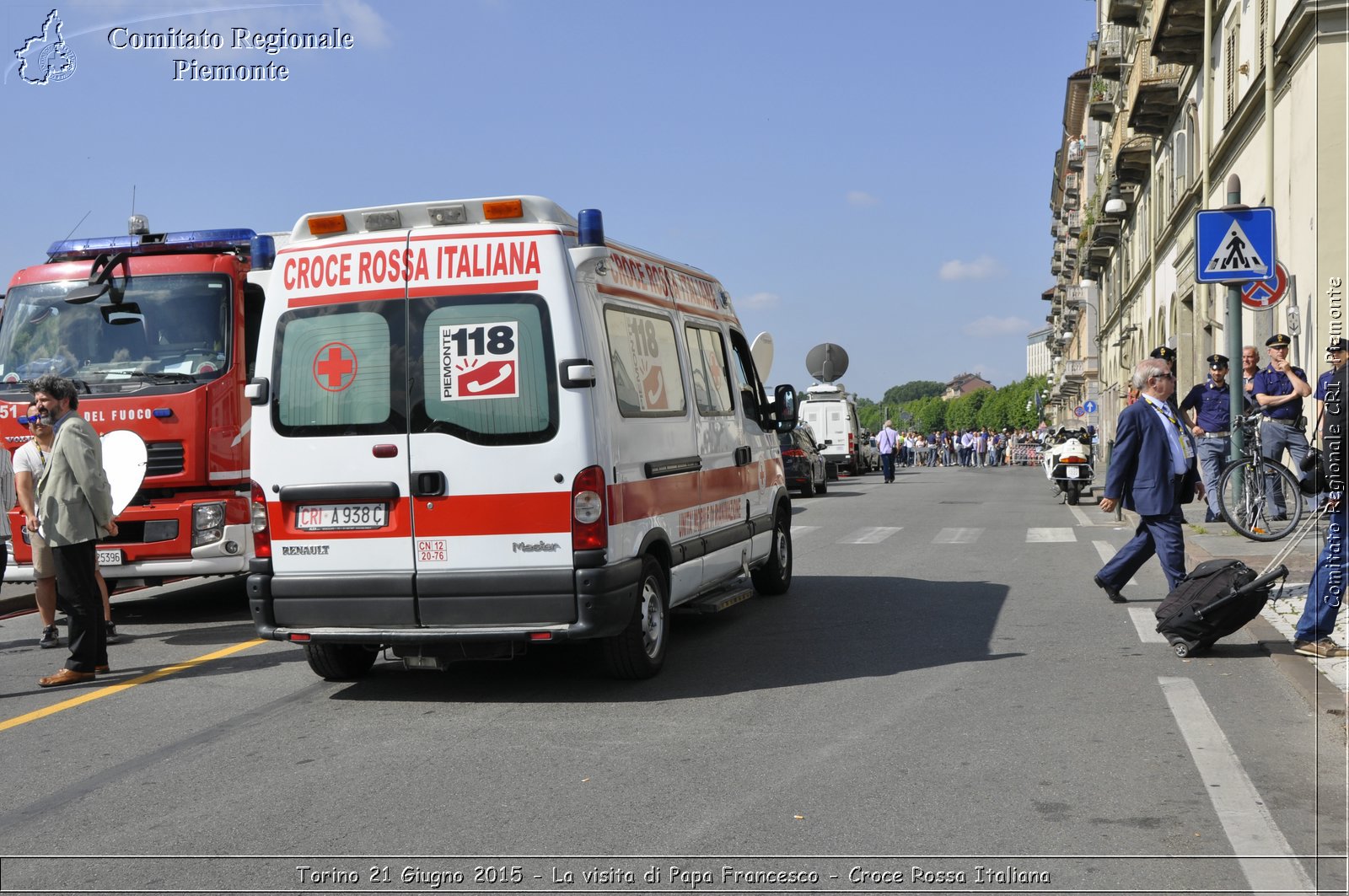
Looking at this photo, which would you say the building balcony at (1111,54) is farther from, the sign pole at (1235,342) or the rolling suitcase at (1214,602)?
the rolling suitcase at (1214,602)

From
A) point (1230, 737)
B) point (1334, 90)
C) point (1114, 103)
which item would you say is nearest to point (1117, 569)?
point (1230, 737)

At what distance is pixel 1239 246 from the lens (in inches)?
471

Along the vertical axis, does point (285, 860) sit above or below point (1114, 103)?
below

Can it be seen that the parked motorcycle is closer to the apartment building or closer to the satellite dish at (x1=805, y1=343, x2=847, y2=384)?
the apartment building

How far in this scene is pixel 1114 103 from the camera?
47.2m

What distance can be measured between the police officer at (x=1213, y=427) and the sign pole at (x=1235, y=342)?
117cm

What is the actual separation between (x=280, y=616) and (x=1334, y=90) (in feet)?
53.3

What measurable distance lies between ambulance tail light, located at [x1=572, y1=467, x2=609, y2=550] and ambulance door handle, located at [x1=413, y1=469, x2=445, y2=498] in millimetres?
724

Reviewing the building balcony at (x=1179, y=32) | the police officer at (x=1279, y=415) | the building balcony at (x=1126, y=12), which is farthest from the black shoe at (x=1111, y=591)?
the building balcony at (x=1126, y=12)

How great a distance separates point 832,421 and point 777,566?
31.7 m

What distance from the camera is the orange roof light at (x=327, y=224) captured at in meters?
7.17

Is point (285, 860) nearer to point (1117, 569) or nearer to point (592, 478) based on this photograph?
point (592, 478)

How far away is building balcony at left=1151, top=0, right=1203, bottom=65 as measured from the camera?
85.0 ft

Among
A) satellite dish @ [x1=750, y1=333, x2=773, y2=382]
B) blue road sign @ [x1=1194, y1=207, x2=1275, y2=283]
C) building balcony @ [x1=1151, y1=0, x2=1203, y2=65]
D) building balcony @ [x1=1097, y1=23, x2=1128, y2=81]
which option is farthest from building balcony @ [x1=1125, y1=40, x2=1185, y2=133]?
satellite dish @ [x1=750, y1=333, x2=773, y2=382]
